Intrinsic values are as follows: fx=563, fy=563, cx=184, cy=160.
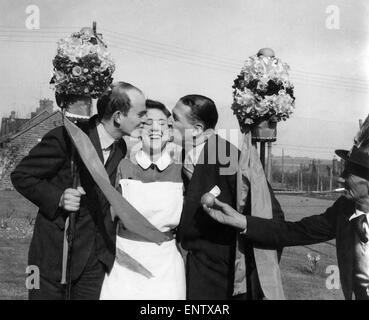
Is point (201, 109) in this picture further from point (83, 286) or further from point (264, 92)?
point (83, 286)

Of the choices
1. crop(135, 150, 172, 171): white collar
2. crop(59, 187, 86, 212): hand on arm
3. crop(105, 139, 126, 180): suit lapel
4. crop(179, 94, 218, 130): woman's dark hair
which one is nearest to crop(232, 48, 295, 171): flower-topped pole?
crop(179, 94, 218, 130): woman's dark hair

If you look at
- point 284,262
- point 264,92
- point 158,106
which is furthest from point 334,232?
point 284,262

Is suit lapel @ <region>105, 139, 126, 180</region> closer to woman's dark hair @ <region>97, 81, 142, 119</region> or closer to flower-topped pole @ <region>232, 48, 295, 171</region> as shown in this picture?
woman's dark hair @ <region>97, 81, 142, 119</region>

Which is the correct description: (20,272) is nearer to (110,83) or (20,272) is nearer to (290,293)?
(290,293)

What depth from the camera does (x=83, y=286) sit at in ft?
10.6

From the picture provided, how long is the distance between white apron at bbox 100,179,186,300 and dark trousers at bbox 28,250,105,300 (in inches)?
1.9

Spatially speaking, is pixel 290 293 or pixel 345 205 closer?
pixel 345 205

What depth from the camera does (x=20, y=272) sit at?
772cm

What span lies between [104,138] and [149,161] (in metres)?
0.33

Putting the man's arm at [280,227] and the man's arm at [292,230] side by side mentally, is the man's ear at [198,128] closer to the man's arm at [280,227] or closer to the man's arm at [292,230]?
the man's arm at [280,227]
